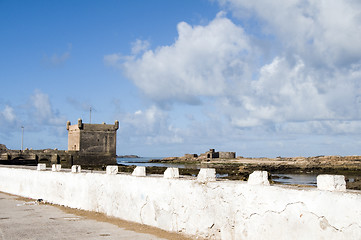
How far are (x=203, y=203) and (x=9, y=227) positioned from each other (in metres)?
4.33

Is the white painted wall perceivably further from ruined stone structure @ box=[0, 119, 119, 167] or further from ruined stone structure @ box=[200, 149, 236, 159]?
ruined stone structure @ box=[200, 149, 236, 159]

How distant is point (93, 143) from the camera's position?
63.7 meters

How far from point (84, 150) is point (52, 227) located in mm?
55934

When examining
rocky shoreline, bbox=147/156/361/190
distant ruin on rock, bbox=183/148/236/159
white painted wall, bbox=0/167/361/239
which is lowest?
rocky shoreline, bbox=147/156/361/190

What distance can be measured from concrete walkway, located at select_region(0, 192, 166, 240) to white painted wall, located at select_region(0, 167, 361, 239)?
0.60 m

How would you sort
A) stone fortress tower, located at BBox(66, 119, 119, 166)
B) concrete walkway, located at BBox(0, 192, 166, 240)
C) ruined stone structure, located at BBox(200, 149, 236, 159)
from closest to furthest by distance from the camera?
concrete walkway, located at BBox(0, 192, 166, 240) < stone fortress tower, located at BBox(66, 119, 119, 166) < ruined stone structure, located at BBox(200, 149, 236, 159)

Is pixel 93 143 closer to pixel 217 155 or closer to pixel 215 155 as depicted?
pixel 215 155

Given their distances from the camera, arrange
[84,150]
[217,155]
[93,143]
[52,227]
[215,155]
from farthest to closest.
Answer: [217,155], [215,155], [93,143], [84,150], [52,227]

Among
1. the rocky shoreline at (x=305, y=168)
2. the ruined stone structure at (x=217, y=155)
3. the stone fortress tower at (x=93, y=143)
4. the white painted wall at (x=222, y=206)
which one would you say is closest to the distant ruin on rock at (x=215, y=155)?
the ruined stone structure at (x=217, y=155)

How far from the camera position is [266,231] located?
5.74m

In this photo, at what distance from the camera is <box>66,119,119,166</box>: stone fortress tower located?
62.5 meters

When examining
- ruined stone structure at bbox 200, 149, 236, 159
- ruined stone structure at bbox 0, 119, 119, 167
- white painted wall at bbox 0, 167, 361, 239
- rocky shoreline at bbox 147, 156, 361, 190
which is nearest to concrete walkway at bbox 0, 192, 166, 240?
white painted wall at bbox 0, 167, 361, 239

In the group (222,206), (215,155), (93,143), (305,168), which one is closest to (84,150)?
(93,143)

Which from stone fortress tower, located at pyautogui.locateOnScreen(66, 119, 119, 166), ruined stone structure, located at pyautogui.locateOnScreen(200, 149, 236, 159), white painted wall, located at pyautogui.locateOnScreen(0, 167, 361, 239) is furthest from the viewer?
ruined stone structure, located at pyautogui.locateOnScreen(200, 149, 236, 159)
